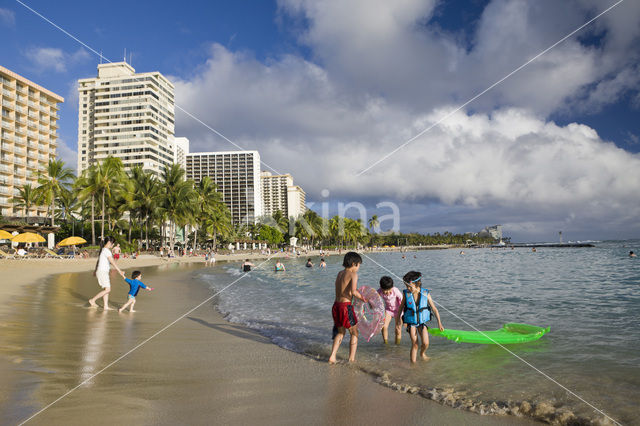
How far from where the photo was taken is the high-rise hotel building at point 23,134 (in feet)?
229

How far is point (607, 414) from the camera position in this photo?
3924 mm

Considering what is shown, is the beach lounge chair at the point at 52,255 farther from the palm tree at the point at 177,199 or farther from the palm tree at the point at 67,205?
the palm tree at the point at 67,205

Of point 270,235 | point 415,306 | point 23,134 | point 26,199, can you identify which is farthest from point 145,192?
point 270,235

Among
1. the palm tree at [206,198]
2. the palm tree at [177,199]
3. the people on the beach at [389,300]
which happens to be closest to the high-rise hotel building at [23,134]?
the palm tree at [206,198]

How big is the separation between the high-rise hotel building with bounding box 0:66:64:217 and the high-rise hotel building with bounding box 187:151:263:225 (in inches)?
3504

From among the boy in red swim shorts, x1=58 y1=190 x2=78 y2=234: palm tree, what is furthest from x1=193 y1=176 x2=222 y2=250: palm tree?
the boy in red swim shorts

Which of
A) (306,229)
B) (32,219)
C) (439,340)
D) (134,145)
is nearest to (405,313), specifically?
(439,340)

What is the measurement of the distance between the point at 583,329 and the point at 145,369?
8.60 metres

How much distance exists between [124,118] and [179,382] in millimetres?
116364

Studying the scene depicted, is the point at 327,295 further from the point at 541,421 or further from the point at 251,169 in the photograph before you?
the point at 251,169

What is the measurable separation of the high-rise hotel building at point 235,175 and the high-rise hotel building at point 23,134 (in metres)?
89.0

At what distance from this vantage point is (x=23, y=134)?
245 ft

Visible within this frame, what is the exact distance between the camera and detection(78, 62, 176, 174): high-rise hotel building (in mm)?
102625

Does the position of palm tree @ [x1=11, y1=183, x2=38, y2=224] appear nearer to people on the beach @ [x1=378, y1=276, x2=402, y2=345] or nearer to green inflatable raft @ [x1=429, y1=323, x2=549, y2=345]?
people on the beach @ [x1=378, y1=276, x2=402, y2=345]
